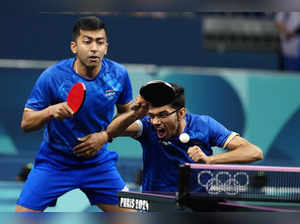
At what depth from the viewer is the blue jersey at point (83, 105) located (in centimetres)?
317

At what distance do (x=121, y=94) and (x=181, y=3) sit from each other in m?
0.77

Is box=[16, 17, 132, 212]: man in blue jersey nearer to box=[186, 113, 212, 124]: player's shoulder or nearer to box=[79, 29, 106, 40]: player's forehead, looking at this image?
box=[79, 29, 106, 40]: player's forehead

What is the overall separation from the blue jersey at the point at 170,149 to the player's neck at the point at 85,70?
16.4 inches

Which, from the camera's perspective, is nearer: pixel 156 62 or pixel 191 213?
pixel 191 213

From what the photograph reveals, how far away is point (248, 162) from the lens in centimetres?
315

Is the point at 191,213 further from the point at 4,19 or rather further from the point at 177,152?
the point at 4,19

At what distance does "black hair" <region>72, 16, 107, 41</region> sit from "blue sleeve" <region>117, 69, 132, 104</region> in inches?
14.6

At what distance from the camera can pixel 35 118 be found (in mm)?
3104

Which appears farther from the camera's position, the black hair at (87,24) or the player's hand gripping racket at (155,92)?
the black hair at (87,24)

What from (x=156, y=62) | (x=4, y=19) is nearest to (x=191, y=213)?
(x=4, y=19)

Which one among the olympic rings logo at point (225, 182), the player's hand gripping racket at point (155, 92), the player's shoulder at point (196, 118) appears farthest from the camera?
the player's shoulder at point (196, 118)

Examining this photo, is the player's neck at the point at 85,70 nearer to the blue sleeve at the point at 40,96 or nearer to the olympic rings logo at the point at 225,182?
the blue sleeve at the point at 40,96

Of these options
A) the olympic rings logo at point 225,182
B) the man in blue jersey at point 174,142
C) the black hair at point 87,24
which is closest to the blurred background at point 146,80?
the black hair at point 87,24

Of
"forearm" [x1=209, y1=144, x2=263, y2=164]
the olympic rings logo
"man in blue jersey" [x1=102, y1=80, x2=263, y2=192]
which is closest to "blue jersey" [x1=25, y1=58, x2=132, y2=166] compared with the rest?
"man in blue jersey" [x1=102, y1=80, x2=263, y2=192]
